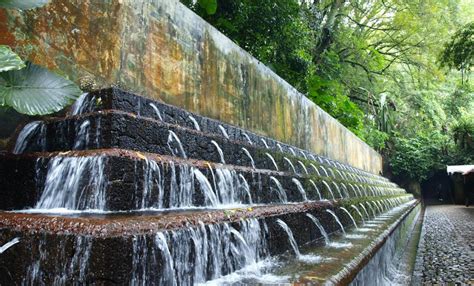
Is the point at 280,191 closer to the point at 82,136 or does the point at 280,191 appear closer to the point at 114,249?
the point at 82,136

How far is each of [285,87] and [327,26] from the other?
28.6ft

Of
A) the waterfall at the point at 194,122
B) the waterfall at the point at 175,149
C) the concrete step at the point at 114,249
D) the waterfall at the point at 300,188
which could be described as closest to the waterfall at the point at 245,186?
the waterfall at the point at 175,149

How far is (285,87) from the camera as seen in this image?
10516 mm

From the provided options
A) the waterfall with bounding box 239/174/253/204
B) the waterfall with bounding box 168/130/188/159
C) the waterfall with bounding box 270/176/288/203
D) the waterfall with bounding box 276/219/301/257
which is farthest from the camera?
the waterfall with bounding box 270/176/288/203

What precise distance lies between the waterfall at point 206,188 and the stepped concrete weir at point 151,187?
0.5 inches

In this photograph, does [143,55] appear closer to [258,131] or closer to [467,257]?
[258,131]

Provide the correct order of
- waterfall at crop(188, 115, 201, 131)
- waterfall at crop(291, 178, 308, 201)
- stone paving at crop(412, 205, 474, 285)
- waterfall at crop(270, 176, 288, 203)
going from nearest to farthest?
stone paving at crop(412, 205, 474, 285)
waterfall at crop(270, 176, 288, 203)
waterfall at crop(291, 178, 308, 201)
waterfall at crop(188, 115, 201, 131)

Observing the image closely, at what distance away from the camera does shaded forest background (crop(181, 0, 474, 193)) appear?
10250 mm

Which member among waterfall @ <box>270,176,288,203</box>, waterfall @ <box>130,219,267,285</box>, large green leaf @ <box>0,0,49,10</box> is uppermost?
large green leaf @ <box>0,0,49,10</box>

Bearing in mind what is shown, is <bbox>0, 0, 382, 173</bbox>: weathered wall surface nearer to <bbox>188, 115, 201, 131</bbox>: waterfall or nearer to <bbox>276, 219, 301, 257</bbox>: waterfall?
<bbox>188, 115, 201, 131</bbox>: waterfall

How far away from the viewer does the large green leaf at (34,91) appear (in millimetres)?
2969

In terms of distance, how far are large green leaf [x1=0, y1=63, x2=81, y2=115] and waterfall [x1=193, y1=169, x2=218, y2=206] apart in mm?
1213

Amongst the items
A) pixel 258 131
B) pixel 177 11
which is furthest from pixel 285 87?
pixel 177 11

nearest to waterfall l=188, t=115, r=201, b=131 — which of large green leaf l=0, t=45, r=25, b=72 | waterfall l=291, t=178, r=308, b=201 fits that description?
waterfall l=291, t=178, r=308, b=201
